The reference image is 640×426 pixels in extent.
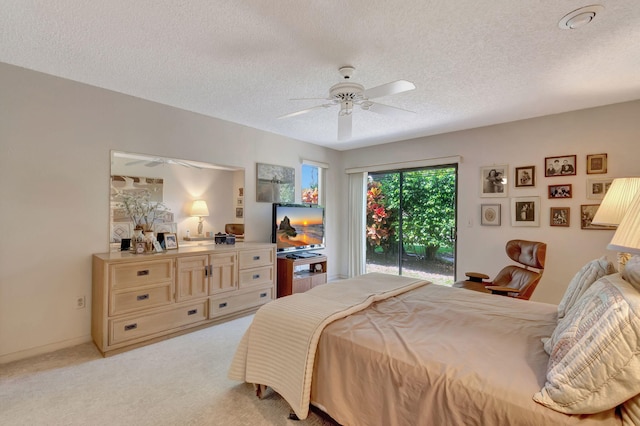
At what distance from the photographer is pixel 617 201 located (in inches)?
90.2

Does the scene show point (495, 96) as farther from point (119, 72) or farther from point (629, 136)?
point (119, 72)

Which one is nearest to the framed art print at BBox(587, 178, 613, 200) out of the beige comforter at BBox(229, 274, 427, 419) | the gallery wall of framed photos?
the gallery wall of framed photos

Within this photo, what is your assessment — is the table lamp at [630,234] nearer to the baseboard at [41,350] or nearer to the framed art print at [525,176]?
the framed art print at [525,176]

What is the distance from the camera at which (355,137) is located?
4750mm

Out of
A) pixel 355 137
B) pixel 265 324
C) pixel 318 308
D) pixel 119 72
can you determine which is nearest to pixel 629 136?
pixel 355 137

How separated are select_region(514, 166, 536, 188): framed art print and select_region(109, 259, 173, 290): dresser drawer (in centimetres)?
429

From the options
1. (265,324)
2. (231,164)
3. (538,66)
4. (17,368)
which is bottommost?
(17,368)

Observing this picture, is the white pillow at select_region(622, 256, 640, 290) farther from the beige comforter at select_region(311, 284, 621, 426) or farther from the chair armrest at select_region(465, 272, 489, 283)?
the chair armrest at select_region(465, 272, 489, 283)

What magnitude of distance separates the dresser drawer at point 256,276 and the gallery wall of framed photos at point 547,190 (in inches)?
120

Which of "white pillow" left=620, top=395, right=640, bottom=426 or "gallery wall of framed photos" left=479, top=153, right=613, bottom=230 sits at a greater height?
"gallery wall of framed photos" left=479, top=153, right=613, bottom=230

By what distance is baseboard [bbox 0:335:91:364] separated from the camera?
2.51 m

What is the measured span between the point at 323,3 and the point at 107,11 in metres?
1.34

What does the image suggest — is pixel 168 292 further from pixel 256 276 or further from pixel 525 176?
pixel 525 176

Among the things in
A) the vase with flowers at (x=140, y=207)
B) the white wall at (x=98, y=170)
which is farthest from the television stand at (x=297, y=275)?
the vase with flowers at (x=140, y=207)
